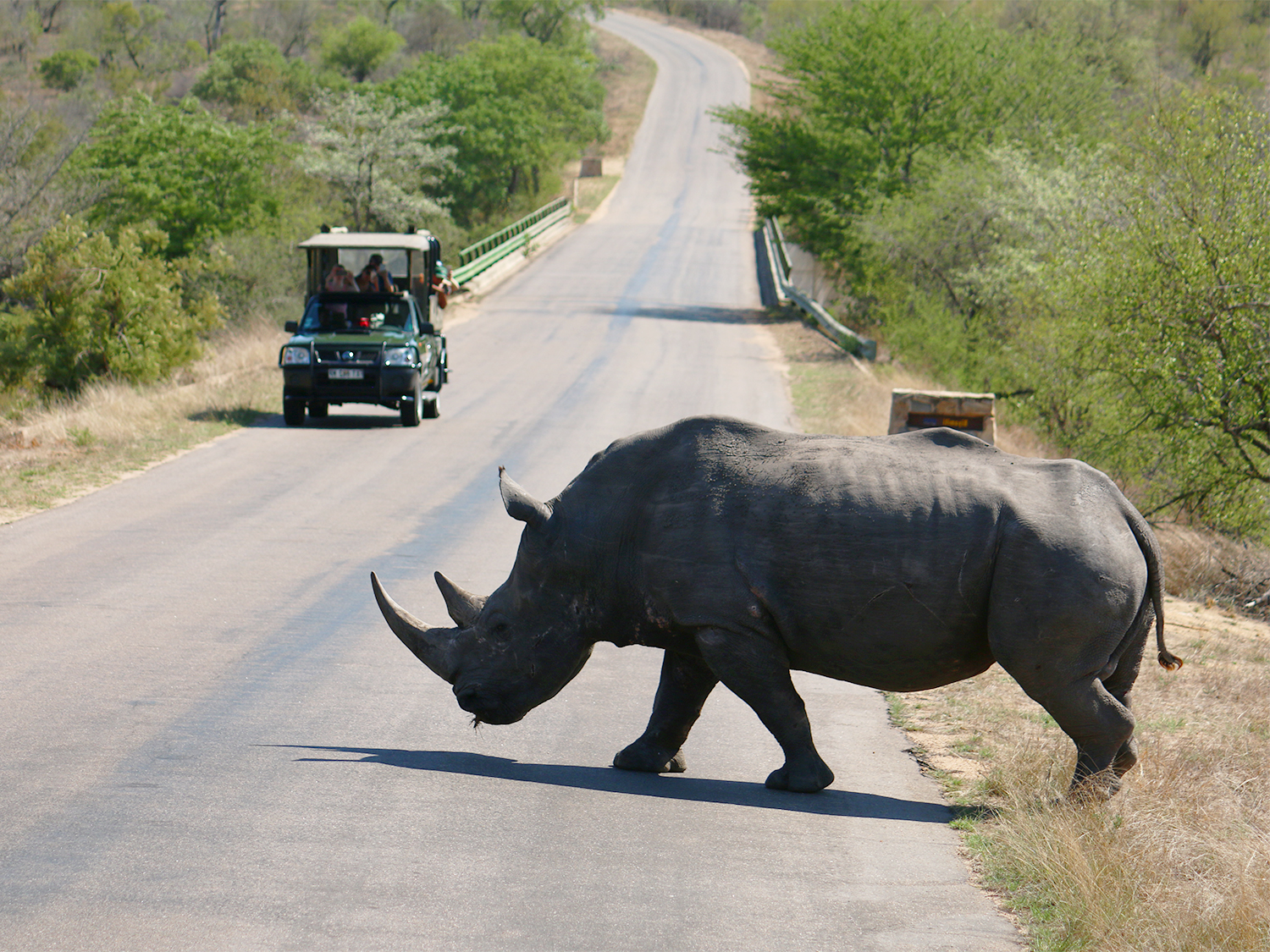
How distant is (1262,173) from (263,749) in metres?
13.7

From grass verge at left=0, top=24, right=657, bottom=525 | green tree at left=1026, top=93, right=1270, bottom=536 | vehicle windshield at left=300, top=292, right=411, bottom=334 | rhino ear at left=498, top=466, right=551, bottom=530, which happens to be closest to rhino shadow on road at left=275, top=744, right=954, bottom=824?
rhino ear at left=498, top=466, right=551, bottom=530

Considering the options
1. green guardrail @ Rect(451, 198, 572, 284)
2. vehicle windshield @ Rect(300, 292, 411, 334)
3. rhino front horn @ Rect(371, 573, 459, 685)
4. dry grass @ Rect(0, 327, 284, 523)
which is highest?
rhino front horn @ Rect(371, 573, 459, 685)

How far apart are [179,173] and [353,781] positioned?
34.2 metres

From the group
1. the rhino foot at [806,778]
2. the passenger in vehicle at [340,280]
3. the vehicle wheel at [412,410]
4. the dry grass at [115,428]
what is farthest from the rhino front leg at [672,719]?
the passenger in vehicle at [340,280]

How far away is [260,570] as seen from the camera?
12.0m

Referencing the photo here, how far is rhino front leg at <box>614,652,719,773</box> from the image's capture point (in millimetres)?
7125

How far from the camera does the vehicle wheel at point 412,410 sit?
70.0 ft

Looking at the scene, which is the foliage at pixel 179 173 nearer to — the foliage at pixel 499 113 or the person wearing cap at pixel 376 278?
the foliage at pixel 499 113

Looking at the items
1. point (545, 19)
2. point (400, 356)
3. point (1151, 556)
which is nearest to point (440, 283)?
point (400, 356)

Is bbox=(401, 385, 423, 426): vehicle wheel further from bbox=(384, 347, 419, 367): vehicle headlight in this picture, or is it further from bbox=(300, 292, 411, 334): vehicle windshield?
bbox=(300, 292, 411, 334): vehicle windshield

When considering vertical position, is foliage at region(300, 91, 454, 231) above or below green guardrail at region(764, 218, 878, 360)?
above

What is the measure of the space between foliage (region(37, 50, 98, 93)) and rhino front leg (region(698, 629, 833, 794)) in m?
79.1

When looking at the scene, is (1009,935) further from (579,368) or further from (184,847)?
(579,368)

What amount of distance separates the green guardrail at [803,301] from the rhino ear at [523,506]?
24.8 meters
